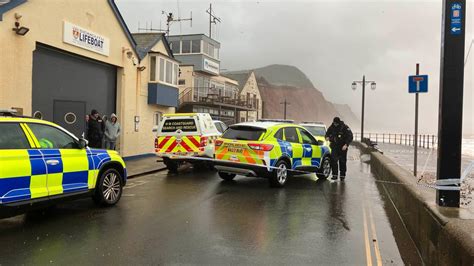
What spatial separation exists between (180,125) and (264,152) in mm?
4209

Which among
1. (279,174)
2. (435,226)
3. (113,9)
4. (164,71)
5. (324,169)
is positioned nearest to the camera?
(435,226)

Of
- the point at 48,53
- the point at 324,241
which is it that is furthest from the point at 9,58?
the point at 324,241

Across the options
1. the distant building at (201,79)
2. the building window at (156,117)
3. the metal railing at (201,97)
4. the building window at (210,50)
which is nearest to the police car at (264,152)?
the building window at (156,117)

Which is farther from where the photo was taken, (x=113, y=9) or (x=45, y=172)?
(x=113, y=9)

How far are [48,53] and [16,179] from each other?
8.08m

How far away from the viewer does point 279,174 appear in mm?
9984

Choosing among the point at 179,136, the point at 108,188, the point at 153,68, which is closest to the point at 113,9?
the point at 153,68

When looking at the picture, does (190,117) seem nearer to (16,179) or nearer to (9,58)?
(9,58)

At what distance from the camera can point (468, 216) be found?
430 centimetres

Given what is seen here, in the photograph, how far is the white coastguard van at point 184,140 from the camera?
12758mm

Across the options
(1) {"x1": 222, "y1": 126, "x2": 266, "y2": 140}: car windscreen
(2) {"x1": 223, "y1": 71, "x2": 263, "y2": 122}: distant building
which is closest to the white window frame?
(1) {"x1": 222, "y1": 126, "x2": 266, "y2": 140}: car windscreen

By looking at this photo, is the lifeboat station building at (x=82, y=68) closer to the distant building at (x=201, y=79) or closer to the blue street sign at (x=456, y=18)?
the blue street sign at (x=456, y=18)

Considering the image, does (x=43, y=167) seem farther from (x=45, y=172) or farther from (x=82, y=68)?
(x=82, y=68)

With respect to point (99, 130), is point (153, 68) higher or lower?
higher
